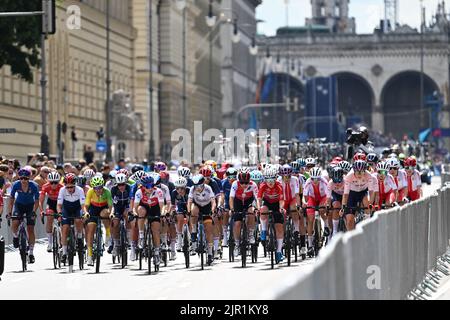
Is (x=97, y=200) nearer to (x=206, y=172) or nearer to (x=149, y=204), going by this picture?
(x=149, y=204)

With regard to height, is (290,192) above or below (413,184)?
below

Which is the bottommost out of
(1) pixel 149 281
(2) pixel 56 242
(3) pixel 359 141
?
(1) pixel 149 281

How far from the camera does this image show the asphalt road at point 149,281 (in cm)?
2259

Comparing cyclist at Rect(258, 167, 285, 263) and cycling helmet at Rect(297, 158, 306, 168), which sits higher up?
cycling helmet at Rect(297, 158, 306, 168)

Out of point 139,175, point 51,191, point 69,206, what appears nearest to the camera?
point 69,206

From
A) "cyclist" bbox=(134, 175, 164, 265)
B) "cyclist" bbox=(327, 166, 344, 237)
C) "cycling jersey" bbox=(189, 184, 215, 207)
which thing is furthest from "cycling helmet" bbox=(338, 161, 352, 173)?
"cyclist" bbox=(134, 175, 164, 265)

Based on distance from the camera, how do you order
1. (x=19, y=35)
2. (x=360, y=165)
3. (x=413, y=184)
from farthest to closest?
(x=19, y=35) < (x=413, y=184) < (x=360, y=165)

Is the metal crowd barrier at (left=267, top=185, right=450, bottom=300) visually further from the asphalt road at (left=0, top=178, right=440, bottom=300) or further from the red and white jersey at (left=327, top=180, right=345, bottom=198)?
the red and white jersey at (left=327, top=180, right=345, bottom=198)

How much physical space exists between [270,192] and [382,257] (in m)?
11.0

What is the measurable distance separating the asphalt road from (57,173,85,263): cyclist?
596mm

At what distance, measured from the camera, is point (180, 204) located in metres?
31.1

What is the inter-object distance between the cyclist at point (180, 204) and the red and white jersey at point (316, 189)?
2.13m

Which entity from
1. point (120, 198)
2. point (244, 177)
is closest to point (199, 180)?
point (244, 177)

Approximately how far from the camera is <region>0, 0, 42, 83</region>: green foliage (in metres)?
44.9
